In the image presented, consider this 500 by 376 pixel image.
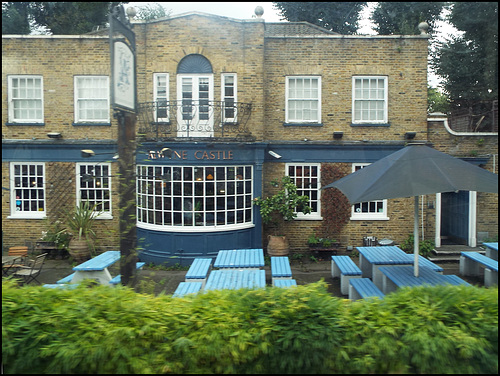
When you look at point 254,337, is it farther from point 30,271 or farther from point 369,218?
point 369,218

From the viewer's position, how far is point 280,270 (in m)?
8.04

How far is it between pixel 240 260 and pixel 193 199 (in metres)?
3.69

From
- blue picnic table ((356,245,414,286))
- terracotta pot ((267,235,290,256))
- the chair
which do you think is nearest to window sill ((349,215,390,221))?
terracotta pot ((267,235,290,256))

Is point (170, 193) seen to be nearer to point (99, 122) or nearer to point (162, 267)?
point (162, 267)

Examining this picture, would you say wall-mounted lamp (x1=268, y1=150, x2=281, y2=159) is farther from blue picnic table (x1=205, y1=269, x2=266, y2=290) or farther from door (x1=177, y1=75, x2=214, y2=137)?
blue picnic table (x1=205, y1=269, x2=266, y2=290)

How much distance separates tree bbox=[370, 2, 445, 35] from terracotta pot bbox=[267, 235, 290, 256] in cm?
725

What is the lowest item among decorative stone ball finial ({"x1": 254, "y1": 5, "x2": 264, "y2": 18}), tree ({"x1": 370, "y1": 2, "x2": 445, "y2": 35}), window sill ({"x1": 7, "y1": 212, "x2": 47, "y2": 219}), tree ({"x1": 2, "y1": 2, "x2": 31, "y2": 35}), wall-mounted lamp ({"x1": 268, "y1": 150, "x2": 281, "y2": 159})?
window sill ({"x1": 7, "y1": 212, "x2": 47, "y2": 219})

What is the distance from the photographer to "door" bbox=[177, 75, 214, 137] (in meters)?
11.9

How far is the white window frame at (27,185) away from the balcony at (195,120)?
12.8ft

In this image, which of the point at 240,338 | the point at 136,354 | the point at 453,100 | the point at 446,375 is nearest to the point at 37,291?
the point at 136,354

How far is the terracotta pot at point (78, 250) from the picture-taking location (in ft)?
39.2

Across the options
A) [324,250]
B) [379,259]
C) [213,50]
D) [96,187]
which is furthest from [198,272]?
[213,50]

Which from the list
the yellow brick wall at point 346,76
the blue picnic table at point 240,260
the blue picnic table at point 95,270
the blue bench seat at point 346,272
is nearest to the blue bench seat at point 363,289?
the blue bench seat at point 346,272

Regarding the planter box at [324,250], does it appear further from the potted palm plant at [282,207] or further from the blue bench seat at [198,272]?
the blue bench seat at [198,272]
